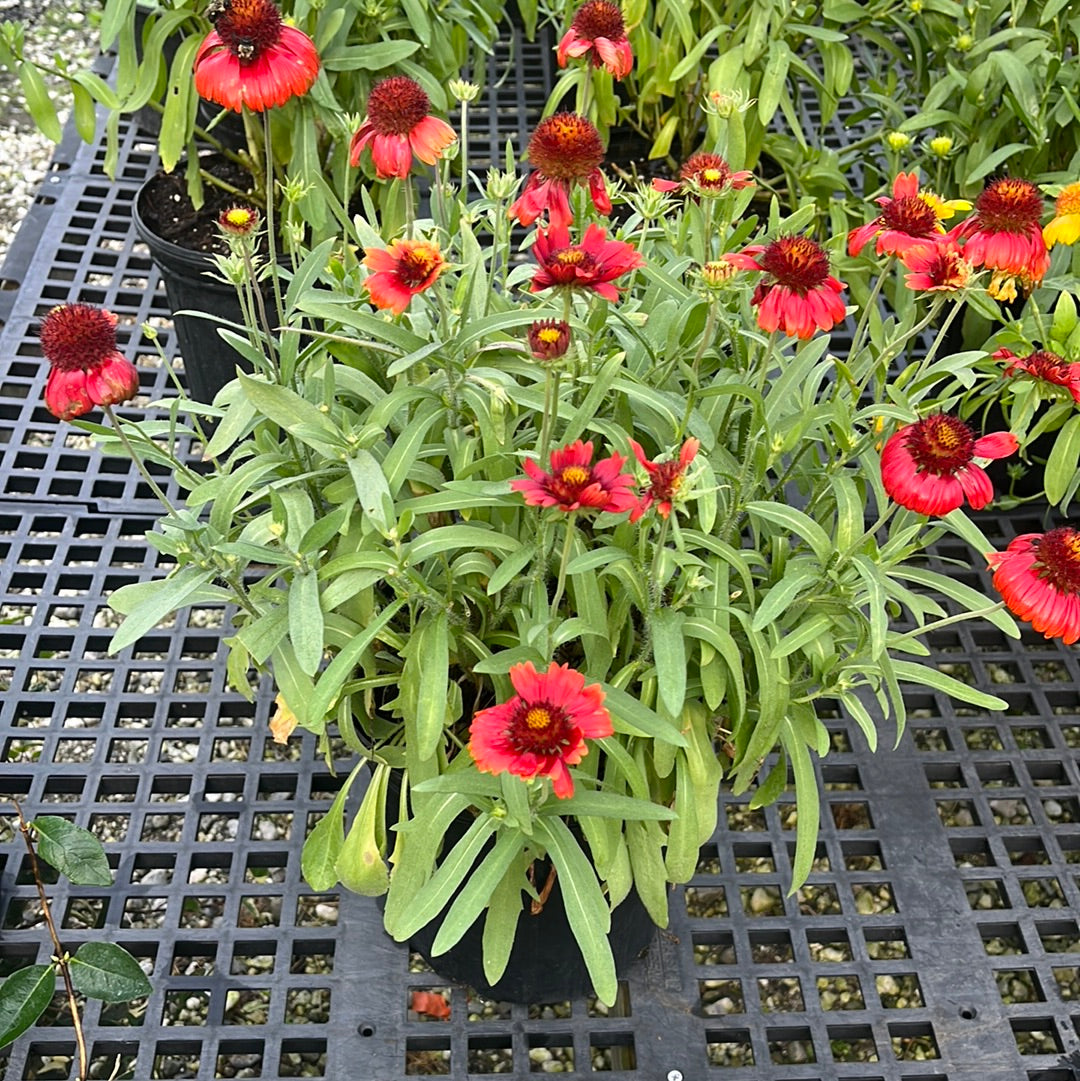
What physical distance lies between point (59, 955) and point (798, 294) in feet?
3.05

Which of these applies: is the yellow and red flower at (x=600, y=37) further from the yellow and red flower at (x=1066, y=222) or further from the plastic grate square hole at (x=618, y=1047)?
Result: the plastic grate square hole at (x=618, y=1047)

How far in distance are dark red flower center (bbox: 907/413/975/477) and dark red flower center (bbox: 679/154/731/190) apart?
11.9 inches

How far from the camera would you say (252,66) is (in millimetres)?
1015

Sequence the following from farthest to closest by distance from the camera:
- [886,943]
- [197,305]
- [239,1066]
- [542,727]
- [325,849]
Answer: [197,305] < [886,943] < [239,1066] < [325,849] < [542,727]

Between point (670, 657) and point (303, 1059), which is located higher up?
point (670, 657)

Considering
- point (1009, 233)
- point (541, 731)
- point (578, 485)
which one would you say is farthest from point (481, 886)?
point (1009, 233)

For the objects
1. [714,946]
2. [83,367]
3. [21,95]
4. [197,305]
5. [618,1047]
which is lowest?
[618,1047]

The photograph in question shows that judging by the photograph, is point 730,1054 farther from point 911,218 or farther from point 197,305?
point 197,305

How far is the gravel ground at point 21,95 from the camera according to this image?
250 centimetres

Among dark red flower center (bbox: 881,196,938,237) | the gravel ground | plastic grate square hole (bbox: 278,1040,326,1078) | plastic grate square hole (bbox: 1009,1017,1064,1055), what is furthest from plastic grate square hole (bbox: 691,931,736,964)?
the gravel ground

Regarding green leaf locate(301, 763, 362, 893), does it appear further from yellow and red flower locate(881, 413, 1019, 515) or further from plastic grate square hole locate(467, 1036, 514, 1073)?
yellow and red flower locate(881, 413, 1019, 515)

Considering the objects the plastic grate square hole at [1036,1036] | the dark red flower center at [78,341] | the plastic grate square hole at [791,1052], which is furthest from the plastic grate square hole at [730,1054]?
the dark red flower center at [78,341]

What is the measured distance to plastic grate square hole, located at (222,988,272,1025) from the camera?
4.11 ft

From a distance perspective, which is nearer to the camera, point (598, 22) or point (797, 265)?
point (797, 265)
